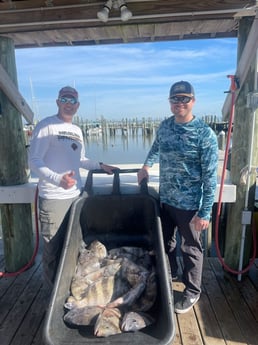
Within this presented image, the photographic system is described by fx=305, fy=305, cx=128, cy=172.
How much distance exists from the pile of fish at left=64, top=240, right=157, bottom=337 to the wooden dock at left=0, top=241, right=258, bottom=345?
467 millimetres

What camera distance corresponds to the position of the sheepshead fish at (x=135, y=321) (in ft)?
5.29

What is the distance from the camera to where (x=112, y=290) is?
1.92 metres

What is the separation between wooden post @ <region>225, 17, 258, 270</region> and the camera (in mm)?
2703

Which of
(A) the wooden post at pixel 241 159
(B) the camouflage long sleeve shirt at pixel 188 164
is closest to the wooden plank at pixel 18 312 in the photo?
(B) the camouflage long sleeve shirt at pixel 188 164

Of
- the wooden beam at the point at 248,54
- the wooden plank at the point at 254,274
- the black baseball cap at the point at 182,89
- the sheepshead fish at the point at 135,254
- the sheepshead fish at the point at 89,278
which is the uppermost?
the wooden beam at the point at 248,54

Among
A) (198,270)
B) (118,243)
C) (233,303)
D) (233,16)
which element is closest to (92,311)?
(118,243)

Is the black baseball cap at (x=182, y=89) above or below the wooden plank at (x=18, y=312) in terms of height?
above

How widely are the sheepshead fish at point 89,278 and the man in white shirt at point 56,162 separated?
453 millimetres

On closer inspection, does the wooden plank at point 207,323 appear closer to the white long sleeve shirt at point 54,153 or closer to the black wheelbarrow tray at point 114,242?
the black wheelbarrow tray at point 114,242

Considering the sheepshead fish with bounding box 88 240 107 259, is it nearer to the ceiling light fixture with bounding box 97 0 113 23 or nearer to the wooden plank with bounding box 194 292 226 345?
the wooden plank with bounding box 194 292 226 345

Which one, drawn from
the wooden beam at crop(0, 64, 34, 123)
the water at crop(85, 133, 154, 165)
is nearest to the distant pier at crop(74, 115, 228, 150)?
the water at crop(85, 133, 154, 165)

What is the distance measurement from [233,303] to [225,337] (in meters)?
0.44

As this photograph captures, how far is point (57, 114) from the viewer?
2328mm

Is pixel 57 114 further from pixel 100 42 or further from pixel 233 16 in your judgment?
pixel 233 16
